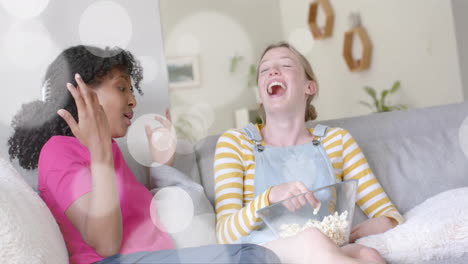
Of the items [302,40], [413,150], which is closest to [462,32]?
[302,40]

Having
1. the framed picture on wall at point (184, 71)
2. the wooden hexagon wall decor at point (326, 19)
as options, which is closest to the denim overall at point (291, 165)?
the wooden hexagon wall decor at point (326, 19)

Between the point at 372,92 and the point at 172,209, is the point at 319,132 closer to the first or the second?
the point at 172,209

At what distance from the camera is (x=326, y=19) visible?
4.01 meters

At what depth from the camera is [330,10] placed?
400 centimetres

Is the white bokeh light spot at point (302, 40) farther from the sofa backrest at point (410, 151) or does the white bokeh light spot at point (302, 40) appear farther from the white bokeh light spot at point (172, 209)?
the white bokeh light spot at point (172, 209)

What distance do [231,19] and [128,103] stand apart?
11.9ft

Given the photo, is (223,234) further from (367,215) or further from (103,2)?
(103,2)

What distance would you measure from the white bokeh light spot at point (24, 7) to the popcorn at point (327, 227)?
87 centimetres

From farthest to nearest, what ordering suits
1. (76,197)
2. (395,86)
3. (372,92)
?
(372,92), (395,86), (76,197)

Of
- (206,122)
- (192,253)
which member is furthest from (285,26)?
(192,253)

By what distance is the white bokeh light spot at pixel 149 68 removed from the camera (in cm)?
140

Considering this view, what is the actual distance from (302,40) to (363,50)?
95 cm

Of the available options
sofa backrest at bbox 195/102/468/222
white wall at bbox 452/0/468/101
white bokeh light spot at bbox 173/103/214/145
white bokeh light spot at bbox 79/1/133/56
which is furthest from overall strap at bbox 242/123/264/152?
white bokeh light spot at bbox 173/103/214/145

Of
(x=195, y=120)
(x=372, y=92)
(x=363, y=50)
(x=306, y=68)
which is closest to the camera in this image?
(x=306, y=68)
